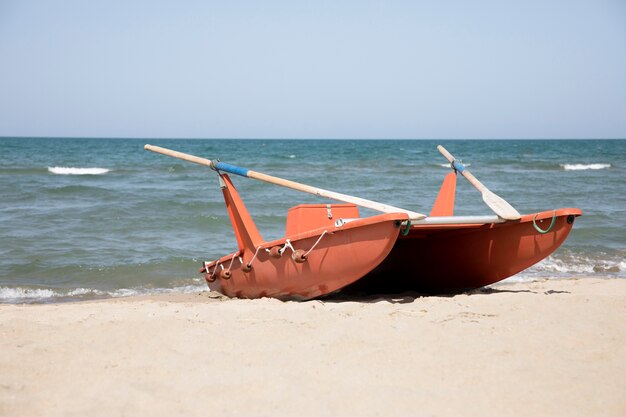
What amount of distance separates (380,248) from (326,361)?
1.41 m

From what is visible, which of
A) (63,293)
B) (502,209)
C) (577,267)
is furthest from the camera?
(577,267)

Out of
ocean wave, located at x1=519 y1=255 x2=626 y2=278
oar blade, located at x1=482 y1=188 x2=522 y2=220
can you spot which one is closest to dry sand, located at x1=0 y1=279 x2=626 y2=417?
oar blade, located at x1=482 y1=188 x2=522 y2=220

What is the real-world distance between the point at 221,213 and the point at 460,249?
25.8 ft

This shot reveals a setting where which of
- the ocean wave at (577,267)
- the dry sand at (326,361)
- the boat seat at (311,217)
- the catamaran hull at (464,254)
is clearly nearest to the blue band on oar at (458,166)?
the catamaran hull at (464,254)

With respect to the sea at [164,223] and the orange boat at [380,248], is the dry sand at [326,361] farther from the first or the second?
the sea at [164,223]

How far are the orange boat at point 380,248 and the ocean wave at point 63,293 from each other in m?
1.39

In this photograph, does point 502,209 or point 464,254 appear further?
point 464,254

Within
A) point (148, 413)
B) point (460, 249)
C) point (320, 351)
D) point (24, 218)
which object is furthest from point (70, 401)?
point (24, 218)

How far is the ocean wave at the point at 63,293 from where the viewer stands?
7.38m

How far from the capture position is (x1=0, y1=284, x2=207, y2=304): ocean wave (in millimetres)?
7379

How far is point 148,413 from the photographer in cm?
306

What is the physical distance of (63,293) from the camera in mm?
7605

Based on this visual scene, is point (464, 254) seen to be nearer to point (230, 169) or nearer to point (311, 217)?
point (311, 217)

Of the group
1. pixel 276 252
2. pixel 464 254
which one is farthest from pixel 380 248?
pixel 464 254
